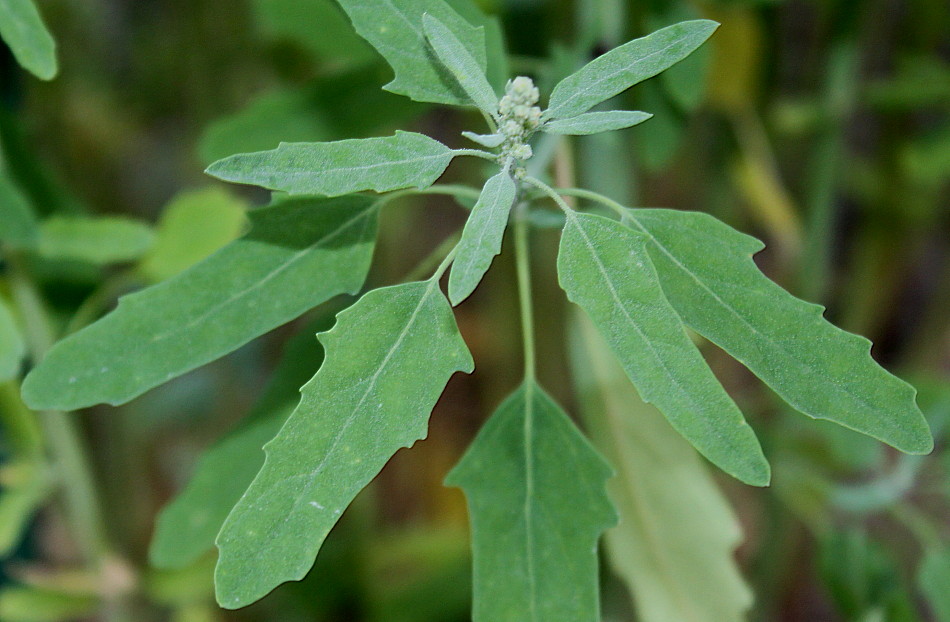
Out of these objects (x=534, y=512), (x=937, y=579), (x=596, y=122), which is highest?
(x=596, y=122)

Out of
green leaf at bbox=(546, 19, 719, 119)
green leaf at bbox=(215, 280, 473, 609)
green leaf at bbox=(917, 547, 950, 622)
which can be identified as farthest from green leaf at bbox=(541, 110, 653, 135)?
A: green leaf at bbox=(917, 547, 950, 622)

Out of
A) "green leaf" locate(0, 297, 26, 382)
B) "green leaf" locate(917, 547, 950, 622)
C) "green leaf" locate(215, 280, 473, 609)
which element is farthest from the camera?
"green leaf" locate(917, 547, 950, 622)

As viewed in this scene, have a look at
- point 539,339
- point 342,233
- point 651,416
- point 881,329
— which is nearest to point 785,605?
point 881,329

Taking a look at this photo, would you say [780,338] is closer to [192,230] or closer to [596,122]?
[596,122]

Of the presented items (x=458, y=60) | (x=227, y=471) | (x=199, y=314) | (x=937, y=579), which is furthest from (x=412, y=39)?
(x=937, y=579)

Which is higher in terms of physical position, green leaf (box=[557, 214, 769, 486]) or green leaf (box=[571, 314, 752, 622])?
green leaf (box=[557, 214, 769, 486])

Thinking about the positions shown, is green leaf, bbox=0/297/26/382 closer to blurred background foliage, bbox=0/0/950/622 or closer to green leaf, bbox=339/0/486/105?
blurred background foliage, bbox=0/0/950/622
